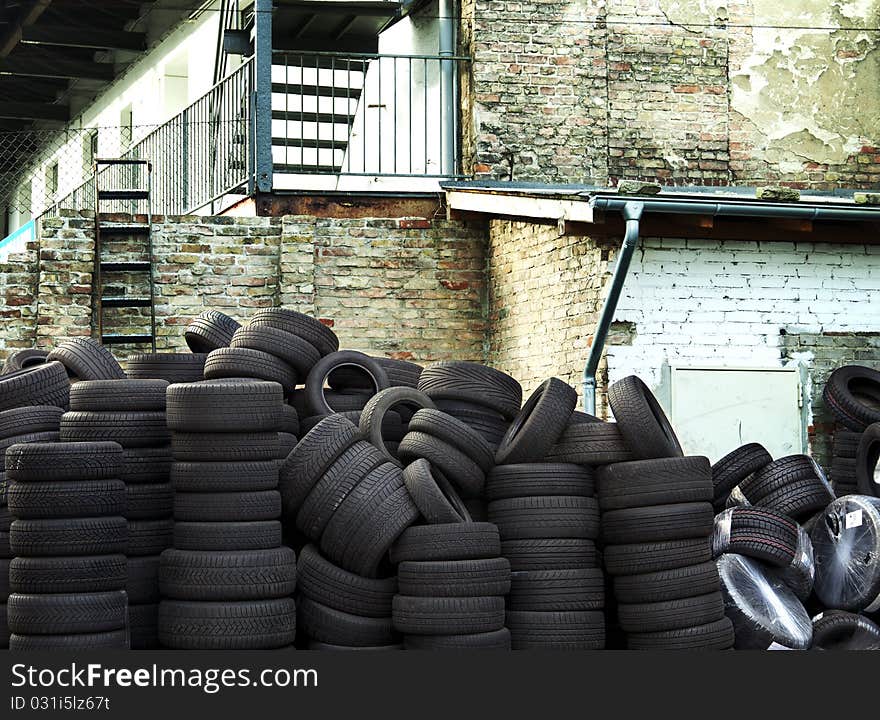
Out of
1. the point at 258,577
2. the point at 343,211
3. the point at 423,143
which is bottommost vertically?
the point at 258,577

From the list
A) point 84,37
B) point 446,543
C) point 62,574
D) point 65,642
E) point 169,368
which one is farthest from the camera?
point 84,37

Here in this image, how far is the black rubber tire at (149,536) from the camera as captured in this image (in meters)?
7.11

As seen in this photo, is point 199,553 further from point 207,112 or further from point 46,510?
point 207,112

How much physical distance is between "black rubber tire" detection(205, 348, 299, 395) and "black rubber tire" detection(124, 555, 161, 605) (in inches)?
49.6

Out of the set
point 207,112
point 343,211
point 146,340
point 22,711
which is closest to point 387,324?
point 343,211

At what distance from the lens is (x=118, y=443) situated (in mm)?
7043

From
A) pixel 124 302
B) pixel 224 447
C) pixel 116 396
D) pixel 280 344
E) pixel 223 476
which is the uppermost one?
pixel 124 302

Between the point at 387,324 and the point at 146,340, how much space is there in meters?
2.21

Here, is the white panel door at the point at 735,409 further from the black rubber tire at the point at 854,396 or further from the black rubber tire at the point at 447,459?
the black rubber tire at the point at 447,459

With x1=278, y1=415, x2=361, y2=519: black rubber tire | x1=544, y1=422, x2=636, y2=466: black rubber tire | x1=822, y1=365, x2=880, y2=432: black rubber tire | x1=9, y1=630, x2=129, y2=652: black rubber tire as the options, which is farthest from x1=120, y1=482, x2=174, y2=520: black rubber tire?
x1=822, y1=365, x2=880, y2=432: black rubber tire

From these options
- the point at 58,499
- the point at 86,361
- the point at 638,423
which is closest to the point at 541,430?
the point at 638,423

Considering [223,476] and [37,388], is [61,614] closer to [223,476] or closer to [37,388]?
[223,476]

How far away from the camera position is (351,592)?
695cm

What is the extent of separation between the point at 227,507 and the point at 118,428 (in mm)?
949
